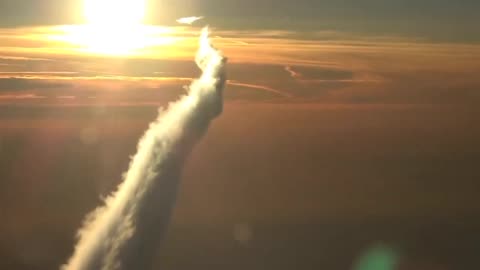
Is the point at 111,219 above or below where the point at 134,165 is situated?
below

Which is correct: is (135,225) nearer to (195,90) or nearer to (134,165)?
(134,165)

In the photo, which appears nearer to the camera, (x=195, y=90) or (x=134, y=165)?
(x=134, y=165)

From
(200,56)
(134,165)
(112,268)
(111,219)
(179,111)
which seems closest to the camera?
(112,268)

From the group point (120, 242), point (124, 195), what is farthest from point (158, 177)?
point (120, 242)

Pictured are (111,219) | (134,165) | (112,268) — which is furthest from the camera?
(134,165)

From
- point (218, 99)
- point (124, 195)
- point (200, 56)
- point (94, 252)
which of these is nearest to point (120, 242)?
point (94, 252)

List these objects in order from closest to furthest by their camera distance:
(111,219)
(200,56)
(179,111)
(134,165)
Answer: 1. (111,219)
2. (134,165)
3. (179,111)
4. (200,56)

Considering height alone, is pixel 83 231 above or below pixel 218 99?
below

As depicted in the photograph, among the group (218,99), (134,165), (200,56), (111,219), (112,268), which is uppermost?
(200,56)

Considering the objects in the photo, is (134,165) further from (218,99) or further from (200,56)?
(200,56)
